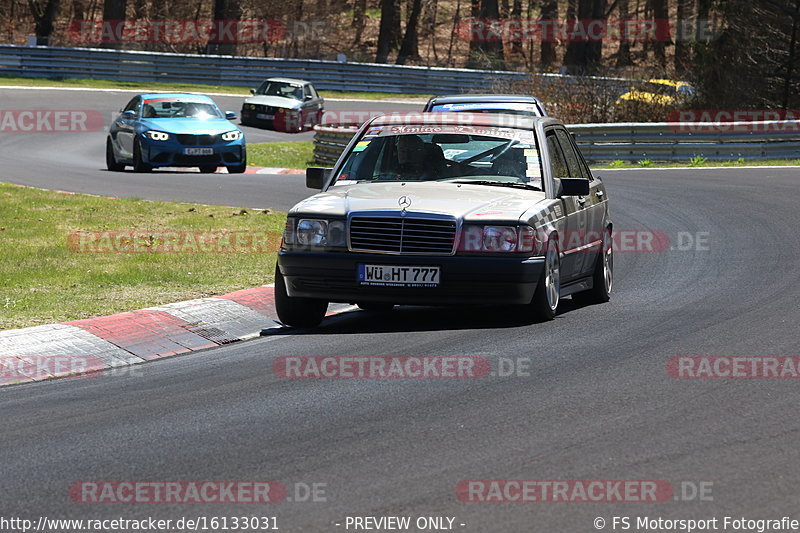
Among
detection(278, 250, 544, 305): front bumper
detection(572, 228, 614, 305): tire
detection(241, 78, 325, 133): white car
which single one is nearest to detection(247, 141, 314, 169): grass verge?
detection(241, 78, 325, 133): white car

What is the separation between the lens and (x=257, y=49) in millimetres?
74688

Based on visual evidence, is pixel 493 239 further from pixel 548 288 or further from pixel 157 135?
pixel 157 135

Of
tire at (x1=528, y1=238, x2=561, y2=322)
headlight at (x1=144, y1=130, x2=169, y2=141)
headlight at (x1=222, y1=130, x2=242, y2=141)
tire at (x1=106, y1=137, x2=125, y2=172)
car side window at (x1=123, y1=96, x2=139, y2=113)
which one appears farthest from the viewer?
tire at (x1=106, y1=137, x2=125, y2=172)

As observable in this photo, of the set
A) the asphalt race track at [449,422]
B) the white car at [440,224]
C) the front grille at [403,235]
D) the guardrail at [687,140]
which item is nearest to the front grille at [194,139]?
the guardrail at [687,140]

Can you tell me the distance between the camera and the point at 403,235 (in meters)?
9.24

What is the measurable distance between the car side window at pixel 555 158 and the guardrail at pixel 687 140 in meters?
15.5

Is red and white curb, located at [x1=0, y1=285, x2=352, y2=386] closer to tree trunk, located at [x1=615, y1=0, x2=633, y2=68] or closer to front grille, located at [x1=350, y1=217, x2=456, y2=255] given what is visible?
front grille, located at [x1=350, y1=217, x2=456, y2=255]

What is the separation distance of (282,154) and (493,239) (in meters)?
24.6

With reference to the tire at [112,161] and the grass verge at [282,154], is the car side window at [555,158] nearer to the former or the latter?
the tire at [112,161]

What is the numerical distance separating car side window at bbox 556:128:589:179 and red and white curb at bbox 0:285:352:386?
9.04 ft

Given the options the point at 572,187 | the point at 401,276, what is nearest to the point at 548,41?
the point at 572,187

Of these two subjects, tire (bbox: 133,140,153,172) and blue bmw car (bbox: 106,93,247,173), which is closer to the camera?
blue bmw car (bbox: 106,93,247,173)

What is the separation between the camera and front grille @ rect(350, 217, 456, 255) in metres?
9.18

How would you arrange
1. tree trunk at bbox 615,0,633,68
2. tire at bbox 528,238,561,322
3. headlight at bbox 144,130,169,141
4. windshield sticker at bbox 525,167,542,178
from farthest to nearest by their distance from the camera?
tree trunk at bbox 615,0,633,68 → headlight at bbox 144,130,169,141 → windshield sticker at bbox 525,167,542,178 → tire at bbox 528,238,561,322
